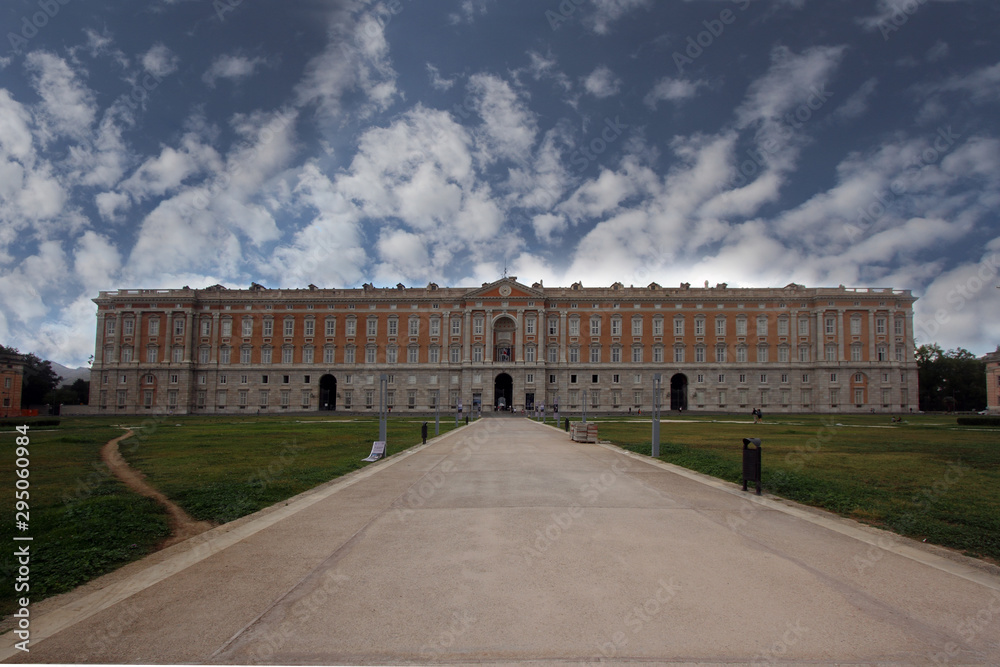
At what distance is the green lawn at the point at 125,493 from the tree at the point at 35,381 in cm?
7843

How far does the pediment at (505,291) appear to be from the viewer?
8019 centimetres

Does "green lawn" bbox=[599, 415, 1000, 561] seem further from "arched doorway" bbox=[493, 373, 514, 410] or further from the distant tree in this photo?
the distant tree

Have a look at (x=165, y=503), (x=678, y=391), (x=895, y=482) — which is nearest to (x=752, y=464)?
(x=895, y=482)

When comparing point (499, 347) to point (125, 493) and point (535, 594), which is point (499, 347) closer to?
point (125, 493)

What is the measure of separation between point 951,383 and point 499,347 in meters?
80.0

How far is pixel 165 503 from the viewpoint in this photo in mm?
10672

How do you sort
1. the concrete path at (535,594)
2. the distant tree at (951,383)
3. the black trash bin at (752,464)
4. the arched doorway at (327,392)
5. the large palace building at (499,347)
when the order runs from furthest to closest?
the distant tree at (951,383) < the arched doorway at (327,392) < the large palace building at (499,347) < the black trash bin at (752,464) < the concrete path at (535,594)

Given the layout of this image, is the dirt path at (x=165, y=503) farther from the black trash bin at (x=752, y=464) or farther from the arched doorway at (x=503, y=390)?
the arched doorway at (x=503, y=390)

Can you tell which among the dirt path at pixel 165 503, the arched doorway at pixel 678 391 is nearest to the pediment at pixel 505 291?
the arched doorway at pixel 678 391

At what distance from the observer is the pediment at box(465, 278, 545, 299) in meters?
80.2

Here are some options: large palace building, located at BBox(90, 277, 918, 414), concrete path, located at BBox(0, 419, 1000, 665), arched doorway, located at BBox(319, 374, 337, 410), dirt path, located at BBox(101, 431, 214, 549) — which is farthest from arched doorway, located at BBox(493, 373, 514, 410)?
concrete path, located at BBox(0, 419, 1000, 665)

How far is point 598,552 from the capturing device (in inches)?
278

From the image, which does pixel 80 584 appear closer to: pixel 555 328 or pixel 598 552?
pixel 598 552

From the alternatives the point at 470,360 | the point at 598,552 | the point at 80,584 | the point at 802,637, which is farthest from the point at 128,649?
the point at 470,360
